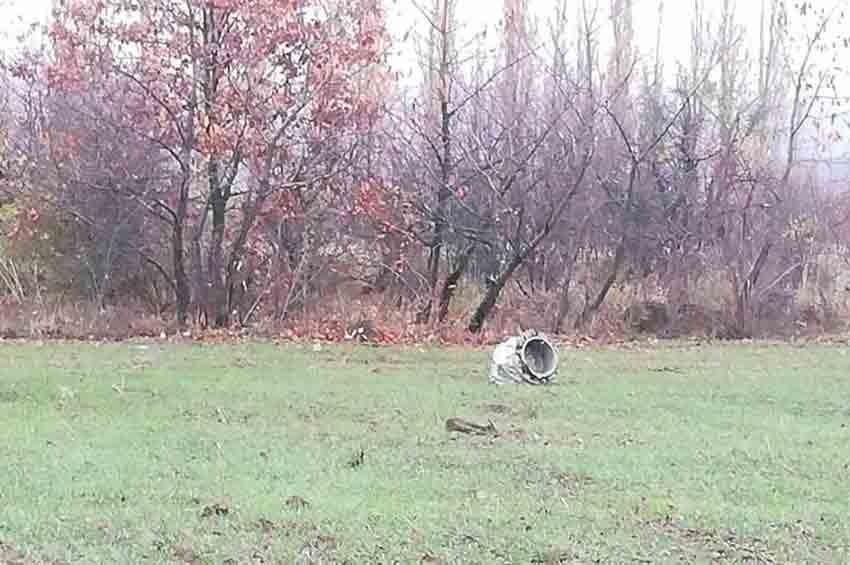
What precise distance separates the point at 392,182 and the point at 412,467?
1116 cm

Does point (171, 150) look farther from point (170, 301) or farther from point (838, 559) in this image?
point (838, 559)

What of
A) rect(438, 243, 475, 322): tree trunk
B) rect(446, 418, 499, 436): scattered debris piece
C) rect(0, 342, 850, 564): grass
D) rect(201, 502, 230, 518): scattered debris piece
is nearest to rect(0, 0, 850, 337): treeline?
rect(438, 243, 475, 322): tree trunk

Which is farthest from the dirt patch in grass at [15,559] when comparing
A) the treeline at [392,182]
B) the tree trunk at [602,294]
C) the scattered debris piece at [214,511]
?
A: the tree trunk at [602,294]

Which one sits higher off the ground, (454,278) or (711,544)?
(454,278)

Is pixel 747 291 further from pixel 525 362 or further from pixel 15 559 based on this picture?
pixel 15 559

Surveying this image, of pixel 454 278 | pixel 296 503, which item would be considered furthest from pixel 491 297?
pixel 296 503

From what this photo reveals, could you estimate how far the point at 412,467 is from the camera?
716 cm

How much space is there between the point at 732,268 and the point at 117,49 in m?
9.91

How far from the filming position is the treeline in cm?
1634

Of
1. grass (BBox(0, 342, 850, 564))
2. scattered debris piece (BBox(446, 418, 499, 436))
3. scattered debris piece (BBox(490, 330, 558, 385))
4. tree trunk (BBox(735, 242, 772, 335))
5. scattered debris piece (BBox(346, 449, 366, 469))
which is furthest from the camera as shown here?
tree trunk (BBox(735, 242, 772, 335))

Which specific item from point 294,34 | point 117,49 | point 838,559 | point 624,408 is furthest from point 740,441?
point 117,49

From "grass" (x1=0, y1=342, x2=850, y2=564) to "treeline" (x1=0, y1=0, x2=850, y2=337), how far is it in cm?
530

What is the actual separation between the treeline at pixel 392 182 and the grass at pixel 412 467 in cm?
530

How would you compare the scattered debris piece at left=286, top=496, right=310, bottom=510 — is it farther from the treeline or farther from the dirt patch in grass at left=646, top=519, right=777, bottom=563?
the treeline
